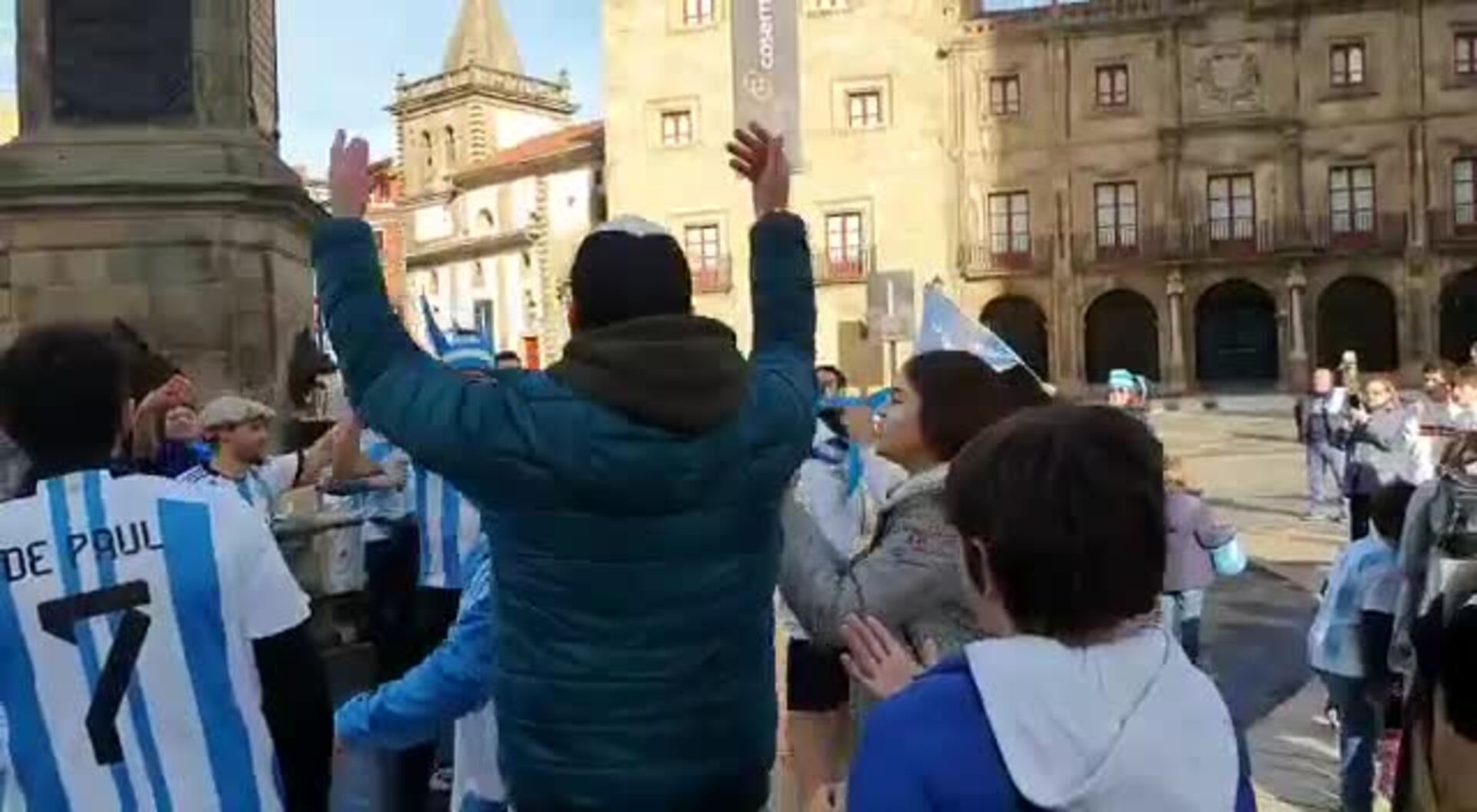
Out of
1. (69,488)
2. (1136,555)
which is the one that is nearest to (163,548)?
(69,488)

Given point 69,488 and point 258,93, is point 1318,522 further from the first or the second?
point 69,488

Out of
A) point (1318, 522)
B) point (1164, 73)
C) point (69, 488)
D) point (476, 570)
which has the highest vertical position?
point (1164, 73)

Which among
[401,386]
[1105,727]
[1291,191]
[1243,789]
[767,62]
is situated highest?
[767,62]

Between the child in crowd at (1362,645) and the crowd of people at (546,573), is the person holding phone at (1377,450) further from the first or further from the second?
the crowd of people at (546,573)

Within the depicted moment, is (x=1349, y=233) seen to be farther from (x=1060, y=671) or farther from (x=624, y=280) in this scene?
(x=1060, y=671)

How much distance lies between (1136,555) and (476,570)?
2.06 m

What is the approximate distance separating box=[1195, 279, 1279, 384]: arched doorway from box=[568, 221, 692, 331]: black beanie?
49.2 m

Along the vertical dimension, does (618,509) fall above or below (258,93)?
below

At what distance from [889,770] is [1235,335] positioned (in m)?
50.9

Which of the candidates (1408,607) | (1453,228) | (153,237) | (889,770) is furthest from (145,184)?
(1453,228)

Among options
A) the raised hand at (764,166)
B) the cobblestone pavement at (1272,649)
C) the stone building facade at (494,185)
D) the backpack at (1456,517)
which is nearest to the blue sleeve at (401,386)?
the raised hand at (764,166)

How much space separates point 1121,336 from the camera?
51.2 m

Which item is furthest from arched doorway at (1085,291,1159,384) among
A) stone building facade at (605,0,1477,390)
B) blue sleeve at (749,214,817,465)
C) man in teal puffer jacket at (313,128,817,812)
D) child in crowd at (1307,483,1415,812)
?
man in teal puffer jacket at (313,128,817,812)

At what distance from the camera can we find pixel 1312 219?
48.6 meters
